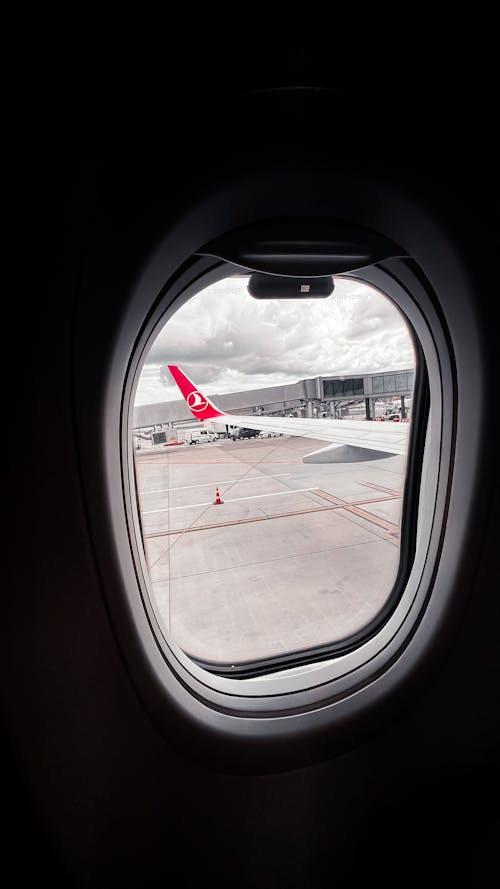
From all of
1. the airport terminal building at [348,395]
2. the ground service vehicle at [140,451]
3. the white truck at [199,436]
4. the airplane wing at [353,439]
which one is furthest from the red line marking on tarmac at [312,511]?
the white truck at [199,436]

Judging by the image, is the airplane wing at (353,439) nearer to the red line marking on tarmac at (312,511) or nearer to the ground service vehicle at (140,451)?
the red line marking on tarmac at (312,511)

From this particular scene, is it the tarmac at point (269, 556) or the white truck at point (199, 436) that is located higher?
the white truck at point (199, 436)

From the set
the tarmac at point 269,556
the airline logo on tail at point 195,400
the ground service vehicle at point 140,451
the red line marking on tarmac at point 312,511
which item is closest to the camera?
the ground service vehicle at point 140,451

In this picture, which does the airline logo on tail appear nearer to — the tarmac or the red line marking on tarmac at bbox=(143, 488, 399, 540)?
the tarmac

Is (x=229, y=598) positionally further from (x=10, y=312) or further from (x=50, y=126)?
(x=50, y=126)

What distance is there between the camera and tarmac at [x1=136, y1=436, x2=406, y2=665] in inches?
78.9

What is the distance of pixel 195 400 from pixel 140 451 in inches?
353

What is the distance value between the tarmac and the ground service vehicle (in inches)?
9.2

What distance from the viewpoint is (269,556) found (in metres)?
3.42

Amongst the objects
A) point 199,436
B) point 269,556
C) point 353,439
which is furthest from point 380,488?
point 199,436

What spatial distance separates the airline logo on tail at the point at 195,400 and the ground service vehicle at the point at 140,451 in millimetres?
8007

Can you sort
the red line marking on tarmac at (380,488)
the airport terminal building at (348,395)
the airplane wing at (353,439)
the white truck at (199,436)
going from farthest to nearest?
the white truck at (199,436) → the red line marking on tarmac at (380,488) → the airplane wing at (353,439) → the airport terminal building at (348,395)

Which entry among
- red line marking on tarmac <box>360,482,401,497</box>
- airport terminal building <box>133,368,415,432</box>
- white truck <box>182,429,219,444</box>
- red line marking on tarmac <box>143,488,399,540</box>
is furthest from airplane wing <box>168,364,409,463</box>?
white truck <box>182,429,219,444</box>

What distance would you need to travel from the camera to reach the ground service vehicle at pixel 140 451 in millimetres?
546
